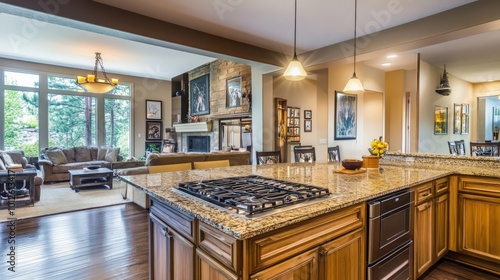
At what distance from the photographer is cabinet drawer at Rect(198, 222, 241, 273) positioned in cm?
106

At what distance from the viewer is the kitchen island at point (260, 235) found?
1.08 meters

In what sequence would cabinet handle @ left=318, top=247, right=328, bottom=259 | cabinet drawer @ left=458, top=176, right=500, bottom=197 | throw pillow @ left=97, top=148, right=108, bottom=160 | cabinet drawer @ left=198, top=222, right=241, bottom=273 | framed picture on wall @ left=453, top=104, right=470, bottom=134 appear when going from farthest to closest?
throw pillow @ left=97, top=148, right=108, bottom=160
framed picture on wall @ left=453, top=104, right=470, bottom=134
cabinet drawer @ left=458, top=176, right=500, bottom=197
cabinet handle @ left=318, top=247, right=328, bottom=259
cabinet drawer @ left=198, top=222, right=241, bottom=273

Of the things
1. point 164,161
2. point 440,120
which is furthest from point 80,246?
point 440,120

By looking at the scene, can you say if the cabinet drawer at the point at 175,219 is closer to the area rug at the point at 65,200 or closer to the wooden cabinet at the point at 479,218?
the wooden cabinet at the point at 479,218

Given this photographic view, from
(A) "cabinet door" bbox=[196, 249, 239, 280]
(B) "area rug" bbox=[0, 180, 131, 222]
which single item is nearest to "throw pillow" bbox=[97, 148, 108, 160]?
(B) "area rug" bbox=[0, 180, 131, 222]

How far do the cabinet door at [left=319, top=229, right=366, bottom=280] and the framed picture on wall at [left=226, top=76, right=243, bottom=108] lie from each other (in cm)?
501

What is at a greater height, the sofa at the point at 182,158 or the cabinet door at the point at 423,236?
the sofa at the point at 182,158

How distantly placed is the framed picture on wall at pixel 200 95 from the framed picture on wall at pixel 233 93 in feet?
4.13

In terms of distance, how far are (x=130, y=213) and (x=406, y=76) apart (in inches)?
296

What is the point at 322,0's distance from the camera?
2.92 metres

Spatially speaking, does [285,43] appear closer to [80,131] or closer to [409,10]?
[409,10]

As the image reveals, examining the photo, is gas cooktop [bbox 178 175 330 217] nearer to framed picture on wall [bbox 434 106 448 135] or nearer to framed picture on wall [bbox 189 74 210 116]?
framed picture on wall [bbox 434 106 448 135]

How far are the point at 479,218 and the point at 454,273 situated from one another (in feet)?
1.89

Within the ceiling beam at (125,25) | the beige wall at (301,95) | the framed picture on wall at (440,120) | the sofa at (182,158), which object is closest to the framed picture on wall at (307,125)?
the beige wall at (301,95)
